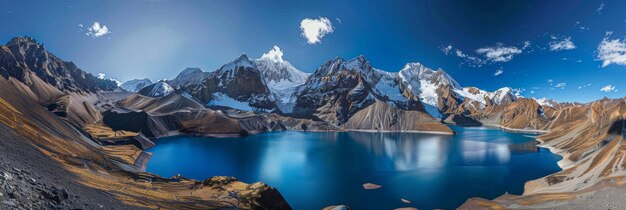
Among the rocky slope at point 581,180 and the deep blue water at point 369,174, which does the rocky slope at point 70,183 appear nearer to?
the deep blue water at point 369,174

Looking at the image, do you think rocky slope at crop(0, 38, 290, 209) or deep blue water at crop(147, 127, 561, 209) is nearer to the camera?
rocky slope at crop(0, 38, 290, 209)

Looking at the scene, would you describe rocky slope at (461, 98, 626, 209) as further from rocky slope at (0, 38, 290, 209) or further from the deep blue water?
rocky slope at (0, 38, 290, 209)

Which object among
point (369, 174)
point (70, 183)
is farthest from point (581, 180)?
point (70, 183)

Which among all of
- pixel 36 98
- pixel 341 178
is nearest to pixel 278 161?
pixel 341 178

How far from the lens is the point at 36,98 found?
16738 centimetres

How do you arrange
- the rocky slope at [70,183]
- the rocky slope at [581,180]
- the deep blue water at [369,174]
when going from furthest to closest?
the deep blue water at [369,174]
the rocky slope at [581,180]
the rocky slope at [70,183]

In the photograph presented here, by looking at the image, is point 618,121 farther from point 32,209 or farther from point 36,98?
point 36,98

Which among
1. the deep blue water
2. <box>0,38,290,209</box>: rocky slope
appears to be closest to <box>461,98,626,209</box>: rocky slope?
the deep blue water

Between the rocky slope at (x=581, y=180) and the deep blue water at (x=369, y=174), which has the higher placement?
the rocky slope at (x=581, y=180)

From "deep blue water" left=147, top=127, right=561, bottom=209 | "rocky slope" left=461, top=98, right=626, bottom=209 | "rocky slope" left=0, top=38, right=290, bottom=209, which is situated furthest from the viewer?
"deep blue water" left=147, top=127, right=561, bottom=209

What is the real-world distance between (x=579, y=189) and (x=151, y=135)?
17366cm

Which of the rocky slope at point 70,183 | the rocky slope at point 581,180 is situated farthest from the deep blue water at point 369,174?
the rocky slope at point 70,183

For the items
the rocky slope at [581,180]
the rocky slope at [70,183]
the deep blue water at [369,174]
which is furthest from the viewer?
the deep blue water at [369,174]

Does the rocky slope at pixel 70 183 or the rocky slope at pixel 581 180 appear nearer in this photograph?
the rocky slope at pixel 70 183
